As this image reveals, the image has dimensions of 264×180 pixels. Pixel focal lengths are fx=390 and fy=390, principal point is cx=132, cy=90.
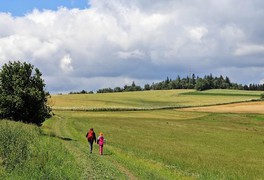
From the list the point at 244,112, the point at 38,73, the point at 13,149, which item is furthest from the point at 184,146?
the point at 244,112

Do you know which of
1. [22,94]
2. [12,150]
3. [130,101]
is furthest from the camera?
[130,101]

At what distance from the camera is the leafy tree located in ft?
157

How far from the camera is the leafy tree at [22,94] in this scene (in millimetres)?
47812

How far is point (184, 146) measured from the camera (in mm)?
43844

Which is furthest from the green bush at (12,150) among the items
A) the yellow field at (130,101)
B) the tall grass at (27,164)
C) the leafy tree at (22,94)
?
the yellow field at (130,101)

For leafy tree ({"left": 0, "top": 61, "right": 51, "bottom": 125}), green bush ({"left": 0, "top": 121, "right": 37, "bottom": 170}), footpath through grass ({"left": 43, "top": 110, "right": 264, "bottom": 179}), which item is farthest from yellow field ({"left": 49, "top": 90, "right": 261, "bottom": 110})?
green bush ({"left": 0, "top": 121, "right": 37, "bottom": 170})

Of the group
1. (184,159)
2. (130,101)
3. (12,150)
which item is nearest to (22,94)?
(184,159)

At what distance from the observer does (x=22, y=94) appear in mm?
47875

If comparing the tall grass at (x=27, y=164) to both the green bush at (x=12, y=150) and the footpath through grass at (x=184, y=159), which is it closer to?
the green bush at (x=12, y=150)

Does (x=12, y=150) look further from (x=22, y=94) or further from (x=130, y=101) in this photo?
(x=130, y=101)

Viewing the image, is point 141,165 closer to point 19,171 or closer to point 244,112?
point 19,171

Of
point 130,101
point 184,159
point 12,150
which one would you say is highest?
point 12,150

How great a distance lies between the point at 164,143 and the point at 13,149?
27.1 metres

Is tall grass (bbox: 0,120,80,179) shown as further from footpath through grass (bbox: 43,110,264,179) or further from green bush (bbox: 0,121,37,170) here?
footpath through grass (bbox: 43,110,264,179)
